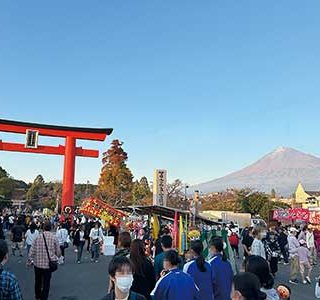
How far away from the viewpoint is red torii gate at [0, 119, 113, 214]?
102ft

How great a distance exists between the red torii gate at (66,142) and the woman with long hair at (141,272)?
2644 cm

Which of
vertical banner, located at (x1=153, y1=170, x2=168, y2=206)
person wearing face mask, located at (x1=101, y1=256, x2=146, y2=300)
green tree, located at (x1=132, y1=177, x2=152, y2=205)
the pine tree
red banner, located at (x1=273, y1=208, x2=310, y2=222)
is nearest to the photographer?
person wearing face mask, located at (x1=101, y1=256, x2=146, y2=300)

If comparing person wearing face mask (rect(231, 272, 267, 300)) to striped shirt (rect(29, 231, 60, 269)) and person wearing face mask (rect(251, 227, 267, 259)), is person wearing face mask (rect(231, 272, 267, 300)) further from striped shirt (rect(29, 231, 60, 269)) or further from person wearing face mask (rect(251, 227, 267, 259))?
person wearing face mask (rect(251, 227, 267, 259))

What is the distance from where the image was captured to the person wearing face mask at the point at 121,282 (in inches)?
114

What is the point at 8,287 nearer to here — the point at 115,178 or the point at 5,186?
the point at 115,178

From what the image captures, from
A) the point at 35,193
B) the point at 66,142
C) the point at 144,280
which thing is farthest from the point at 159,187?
the point at 35,193

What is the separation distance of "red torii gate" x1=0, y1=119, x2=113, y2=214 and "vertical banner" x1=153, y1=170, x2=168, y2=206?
7.16 m

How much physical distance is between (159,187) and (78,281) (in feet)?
56.2

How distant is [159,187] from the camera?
27.6 m

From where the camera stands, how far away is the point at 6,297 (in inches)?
129

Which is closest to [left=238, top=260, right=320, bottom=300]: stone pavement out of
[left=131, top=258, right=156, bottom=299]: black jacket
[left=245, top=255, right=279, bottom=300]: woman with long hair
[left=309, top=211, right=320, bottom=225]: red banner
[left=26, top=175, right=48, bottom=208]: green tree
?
[left=131, top=258, right=156, bottom=299]: black jacket

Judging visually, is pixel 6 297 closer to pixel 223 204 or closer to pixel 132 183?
pixel 132 183

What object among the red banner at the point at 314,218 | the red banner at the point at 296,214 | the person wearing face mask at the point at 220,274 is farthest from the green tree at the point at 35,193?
the person wearing face mask at the point at 220,274

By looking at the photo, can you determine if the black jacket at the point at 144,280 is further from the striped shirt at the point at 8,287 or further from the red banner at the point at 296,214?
the red banner at the point at 296,214
